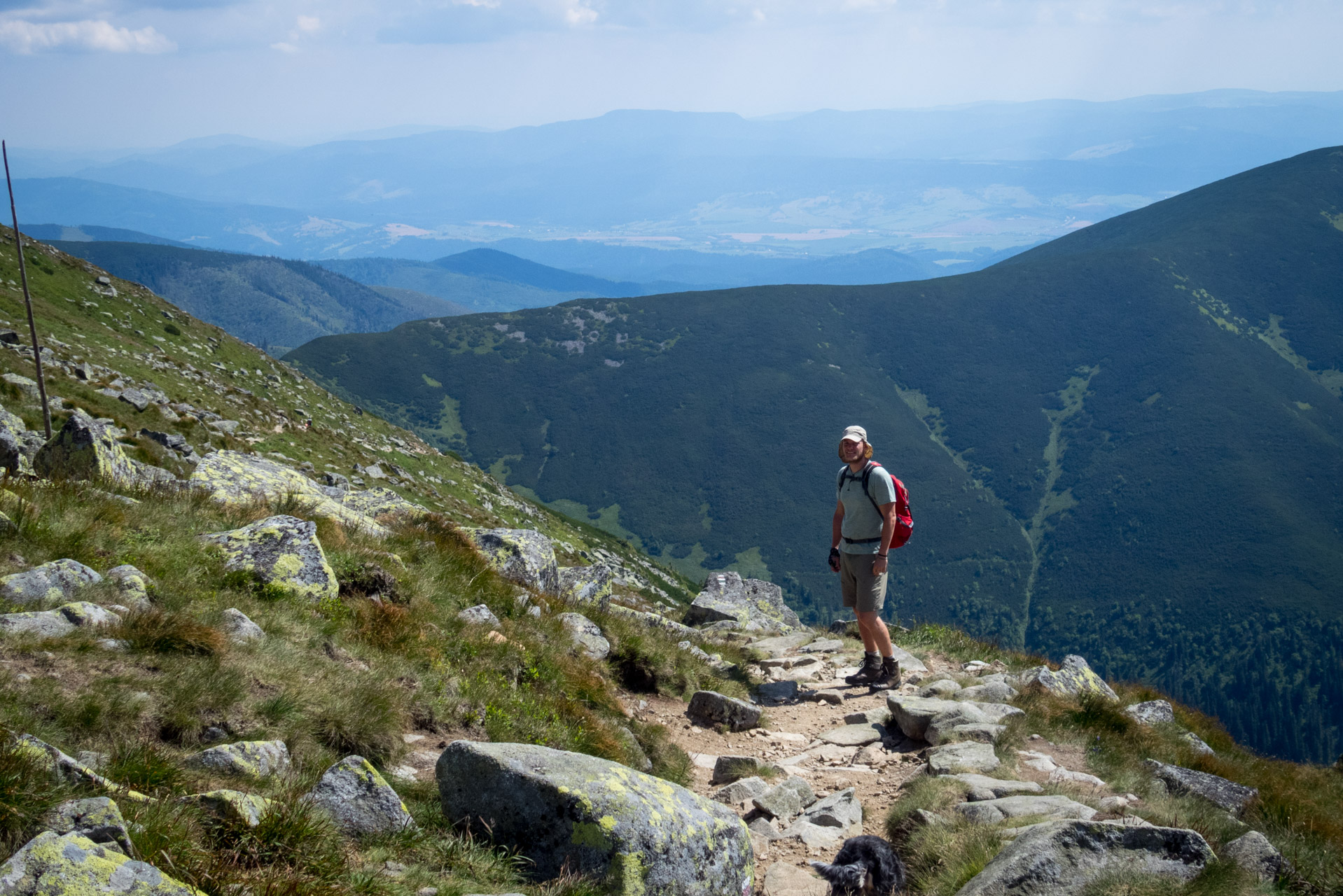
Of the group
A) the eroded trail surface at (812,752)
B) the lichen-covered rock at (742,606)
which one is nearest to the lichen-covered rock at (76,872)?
the eroded trail surface at (812,752)

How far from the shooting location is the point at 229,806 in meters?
3.79

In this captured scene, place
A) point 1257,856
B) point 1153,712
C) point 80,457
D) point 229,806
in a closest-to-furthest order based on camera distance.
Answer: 1. point 229,806
2. point 1257,856
3. point 80,457
4. point 1153,712

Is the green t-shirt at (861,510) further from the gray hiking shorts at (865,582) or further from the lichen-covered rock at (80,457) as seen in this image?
the lichen-covered rock at (80,457)

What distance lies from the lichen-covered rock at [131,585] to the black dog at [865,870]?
5.63 meters

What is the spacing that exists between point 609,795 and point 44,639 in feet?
12.5

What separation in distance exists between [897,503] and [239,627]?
8.67 metres

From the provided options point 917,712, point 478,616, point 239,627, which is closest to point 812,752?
point 917,712

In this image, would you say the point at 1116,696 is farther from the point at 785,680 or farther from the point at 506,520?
the point at 506,520

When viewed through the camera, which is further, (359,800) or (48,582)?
(48,582)

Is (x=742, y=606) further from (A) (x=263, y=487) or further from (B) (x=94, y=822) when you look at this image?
(B) (x=94, y=822)

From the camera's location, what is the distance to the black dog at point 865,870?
5.71m

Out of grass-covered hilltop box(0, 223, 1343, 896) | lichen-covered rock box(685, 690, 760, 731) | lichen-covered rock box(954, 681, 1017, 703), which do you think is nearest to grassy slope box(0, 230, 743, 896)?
grass-covered hilltop box(0, 223, 1343, 896)

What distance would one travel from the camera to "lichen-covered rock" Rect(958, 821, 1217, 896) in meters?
5.00

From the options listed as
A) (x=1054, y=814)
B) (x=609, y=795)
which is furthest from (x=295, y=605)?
(x=1054, y=814)
